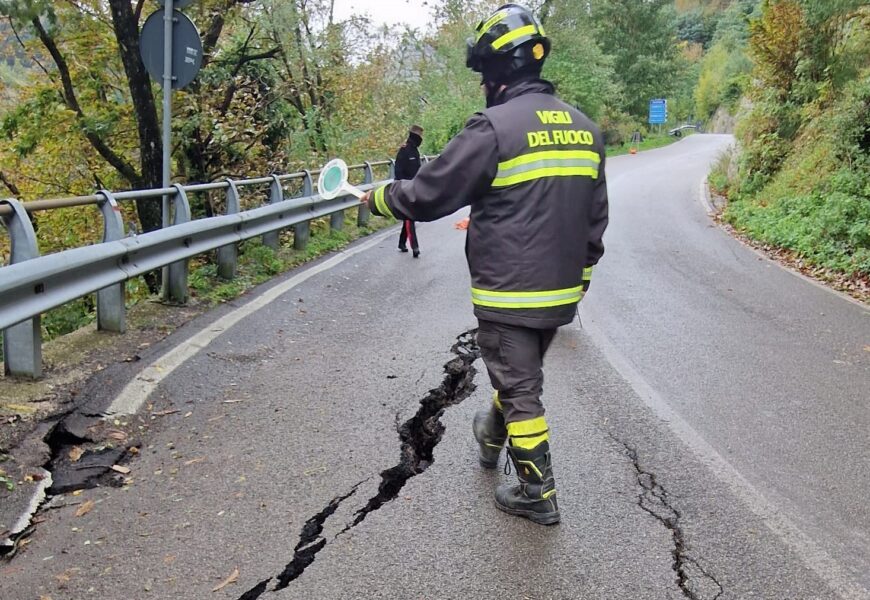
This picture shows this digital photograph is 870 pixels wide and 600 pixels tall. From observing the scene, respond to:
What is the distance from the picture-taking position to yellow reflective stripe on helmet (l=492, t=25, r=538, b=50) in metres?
3.21

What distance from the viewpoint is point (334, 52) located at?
16.1 m

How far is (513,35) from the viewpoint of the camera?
3.21 m

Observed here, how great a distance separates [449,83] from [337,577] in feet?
98.1

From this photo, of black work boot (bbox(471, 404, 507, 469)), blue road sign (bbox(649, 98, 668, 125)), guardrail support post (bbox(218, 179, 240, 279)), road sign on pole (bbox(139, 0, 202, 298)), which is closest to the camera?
black work boot (bbox(471, 404, 507, 469))

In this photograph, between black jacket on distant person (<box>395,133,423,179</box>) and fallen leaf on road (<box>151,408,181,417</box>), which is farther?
black jacket on distant person (<box>395,133,423,179</box>)

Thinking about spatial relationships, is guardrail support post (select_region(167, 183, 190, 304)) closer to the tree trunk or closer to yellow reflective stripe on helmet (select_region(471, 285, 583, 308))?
the tree trunk

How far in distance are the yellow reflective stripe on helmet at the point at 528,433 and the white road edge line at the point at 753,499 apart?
1.09 m

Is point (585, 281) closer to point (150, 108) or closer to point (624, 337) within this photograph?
point (624, 337)

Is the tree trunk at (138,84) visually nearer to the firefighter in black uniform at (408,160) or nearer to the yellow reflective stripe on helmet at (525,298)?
the firefighter in black uniform at (408,160)

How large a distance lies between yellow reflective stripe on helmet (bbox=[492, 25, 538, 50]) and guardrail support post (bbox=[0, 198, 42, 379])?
3.01 m

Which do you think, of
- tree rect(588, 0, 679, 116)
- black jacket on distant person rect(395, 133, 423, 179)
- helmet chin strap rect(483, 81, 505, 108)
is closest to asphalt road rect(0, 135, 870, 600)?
helmet chin strap rect(483, 81, 505, 108)

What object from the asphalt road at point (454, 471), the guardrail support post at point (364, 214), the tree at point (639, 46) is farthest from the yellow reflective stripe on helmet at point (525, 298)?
the tree at point (639, 46)

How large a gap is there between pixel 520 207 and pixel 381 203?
66 centimetres

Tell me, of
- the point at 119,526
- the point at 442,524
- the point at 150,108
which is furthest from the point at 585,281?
the point at 150,108
